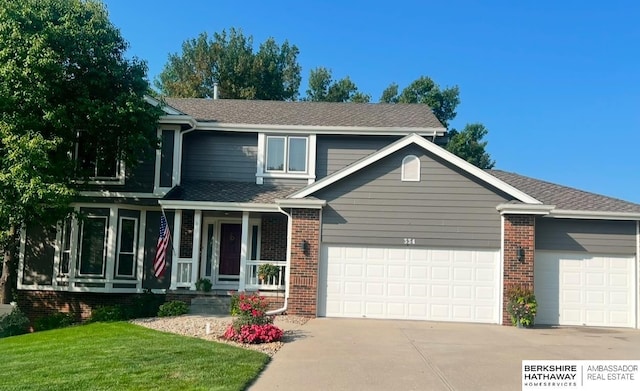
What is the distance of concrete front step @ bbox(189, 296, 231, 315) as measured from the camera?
1452cm

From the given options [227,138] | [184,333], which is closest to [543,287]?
[184,333]

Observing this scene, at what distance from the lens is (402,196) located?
14383mm

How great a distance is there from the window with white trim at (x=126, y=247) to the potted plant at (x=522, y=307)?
36.6 feet

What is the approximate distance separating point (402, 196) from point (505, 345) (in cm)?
495

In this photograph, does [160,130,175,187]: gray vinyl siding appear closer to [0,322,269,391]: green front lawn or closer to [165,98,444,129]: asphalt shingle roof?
[165,98,444,129]: asphalt shingle roof

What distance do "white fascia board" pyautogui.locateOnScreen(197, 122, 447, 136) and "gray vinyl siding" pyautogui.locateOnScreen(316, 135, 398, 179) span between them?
0.29 metres

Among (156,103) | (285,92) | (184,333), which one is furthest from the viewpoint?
(285,92)

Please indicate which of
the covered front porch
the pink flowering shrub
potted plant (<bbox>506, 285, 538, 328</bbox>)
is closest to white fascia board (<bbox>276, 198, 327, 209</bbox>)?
the covered front porch

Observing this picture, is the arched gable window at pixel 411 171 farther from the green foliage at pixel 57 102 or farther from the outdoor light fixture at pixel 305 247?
the green foliage at pixel 57 102

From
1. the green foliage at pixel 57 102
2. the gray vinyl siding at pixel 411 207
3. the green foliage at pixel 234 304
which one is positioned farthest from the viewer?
the gray vinyl siding at pixel 411 207

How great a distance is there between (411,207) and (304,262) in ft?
10.6

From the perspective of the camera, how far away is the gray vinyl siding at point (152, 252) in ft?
54.0

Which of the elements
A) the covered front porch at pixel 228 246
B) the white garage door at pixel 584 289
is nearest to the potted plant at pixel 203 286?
the covered front porch at pixel 228 246

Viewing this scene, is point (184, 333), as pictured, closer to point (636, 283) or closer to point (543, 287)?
point (543, 287)
